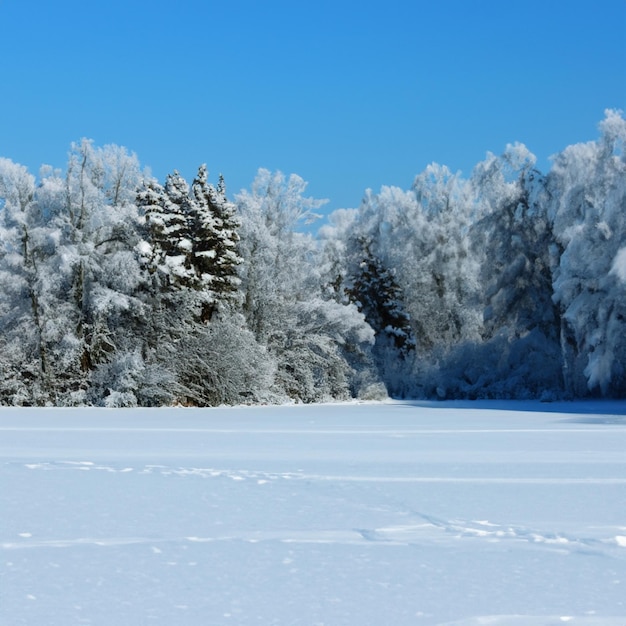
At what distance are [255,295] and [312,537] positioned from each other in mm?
27588

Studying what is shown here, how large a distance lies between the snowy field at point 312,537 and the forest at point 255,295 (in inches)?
→ 668

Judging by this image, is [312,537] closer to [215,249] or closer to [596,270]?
[596,270]

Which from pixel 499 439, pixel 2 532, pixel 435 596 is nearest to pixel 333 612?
pixel 435 596

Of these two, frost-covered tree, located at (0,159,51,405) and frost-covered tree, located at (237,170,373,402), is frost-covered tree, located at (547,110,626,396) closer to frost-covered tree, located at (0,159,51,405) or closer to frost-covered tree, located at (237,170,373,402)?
frost-covered tree, located at (237,170,373,402)

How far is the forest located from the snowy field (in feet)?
55.7

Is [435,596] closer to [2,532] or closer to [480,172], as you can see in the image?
[2,532]

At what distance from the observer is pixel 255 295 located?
3300 centimetres

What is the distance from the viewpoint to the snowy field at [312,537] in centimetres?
403

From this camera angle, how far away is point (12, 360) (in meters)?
28.3

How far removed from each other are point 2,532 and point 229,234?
26.5 m

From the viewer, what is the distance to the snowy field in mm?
4027

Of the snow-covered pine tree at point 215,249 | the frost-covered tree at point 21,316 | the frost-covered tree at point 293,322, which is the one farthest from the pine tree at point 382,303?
the frost-covered tree at point 21,316

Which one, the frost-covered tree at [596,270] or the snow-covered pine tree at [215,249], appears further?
the snow-covered pine tree at [215,249]

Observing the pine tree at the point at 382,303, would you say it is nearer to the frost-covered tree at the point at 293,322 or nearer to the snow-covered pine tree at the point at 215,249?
the frost-covered tree at the point at 293,322
